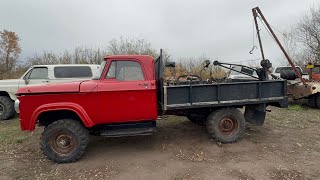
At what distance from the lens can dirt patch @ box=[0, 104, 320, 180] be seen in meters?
4.88

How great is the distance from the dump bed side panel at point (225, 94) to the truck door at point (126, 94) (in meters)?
0.41

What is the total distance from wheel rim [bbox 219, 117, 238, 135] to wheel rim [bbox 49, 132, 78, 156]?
3212 millimetres

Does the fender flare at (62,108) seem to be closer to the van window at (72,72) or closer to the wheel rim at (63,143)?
the wheel rim at (63,143)

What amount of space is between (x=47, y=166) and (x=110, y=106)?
1630mm

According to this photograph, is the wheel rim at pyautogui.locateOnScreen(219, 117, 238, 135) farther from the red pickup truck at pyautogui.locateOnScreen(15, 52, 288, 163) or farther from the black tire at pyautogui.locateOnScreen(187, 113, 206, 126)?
A: the black tire at pyautogui.locateOnScreen(187, 113, 206, 126)

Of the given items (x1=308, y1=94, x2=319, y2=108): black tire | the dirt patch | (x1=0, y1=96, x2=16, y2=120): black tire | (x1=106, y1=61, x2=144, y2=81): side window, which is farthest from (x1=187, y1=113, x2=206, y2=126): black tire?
(x1=0, y1=96, x2=16, y2=120): black tire

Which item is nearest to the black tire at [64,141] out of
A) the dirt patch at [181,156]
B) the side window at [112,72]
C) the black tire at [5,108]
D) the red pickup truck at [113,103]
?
the red pickup truck at [113,103]

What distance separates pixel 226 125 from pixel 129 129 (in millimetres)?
2263

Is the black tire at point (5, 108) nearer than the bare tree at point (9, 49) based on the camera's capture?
Yes

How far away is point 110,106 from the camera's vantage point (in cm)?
558

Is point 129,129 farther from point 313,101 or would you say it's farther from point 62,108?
point 313,101

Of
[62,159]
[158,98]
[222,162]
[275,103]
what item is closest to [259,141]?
[275,103]

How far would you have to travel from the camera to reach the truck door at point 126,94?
18.2ft

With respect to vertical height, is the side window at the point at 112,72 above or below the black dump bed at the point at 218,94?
above
